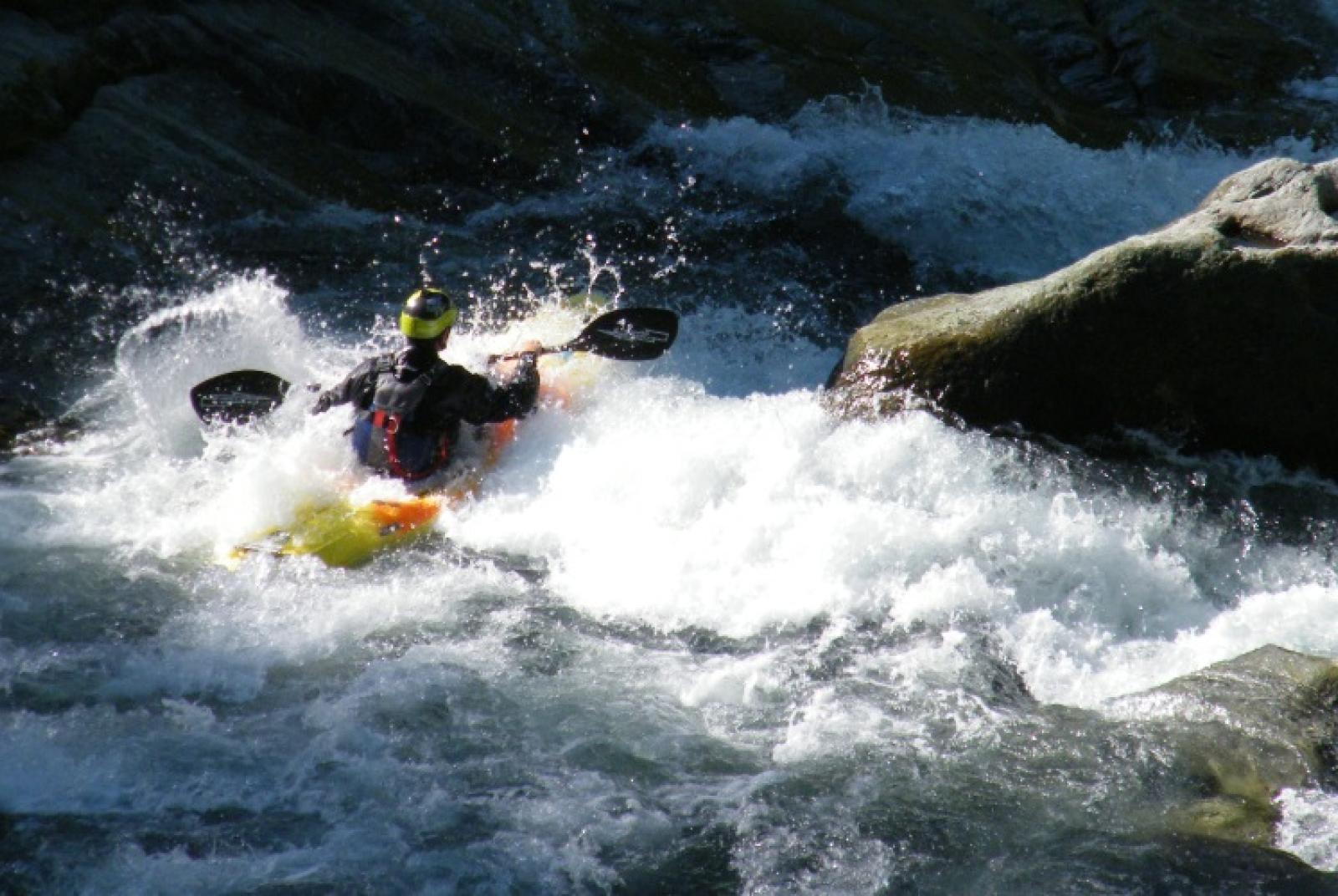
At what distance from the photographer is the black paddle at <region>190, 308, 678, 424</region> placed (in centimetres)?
648

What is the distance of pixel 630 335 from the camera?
6996 millimetres

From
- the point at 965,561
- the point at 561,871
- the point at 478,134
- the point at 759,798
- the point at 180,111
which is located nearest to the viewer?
the point at 561,871

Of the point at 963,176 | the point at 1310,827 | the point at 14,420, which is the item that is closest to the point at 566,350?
the point at 14,420

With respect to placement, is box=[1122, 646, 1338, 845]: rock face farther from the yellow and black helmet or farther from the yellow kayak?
the yellow and black helmet

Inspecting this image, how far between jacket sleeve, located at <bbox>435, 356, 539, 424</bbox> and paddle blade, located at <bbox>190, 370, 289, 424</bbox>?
105 centimetres

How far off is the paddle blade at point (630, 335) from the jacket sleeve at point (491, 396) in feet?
1.43

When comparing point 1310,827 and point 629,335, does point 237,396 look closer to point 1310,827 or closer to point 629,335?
point 629,335

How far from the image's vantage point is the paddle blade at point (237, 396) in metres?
6.45

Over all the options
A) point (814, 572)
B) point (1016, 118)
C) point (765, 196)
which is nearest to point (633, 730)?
point (814, 572)

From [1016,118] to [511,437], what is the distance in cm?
680

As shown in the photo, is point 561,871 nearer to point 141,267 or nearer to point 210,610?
point 210,610

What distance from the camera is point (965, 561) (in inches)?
202

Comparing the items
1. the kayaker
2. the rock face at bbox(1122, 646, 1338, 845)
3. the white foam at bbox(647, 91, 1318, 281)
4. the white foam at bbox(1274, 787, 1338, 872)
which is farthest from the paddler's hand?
the white foam at bbox(1274, 787, 1338, 872)

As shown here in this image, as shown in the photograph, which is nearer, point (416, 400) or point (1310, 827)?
point (1310, 827)
